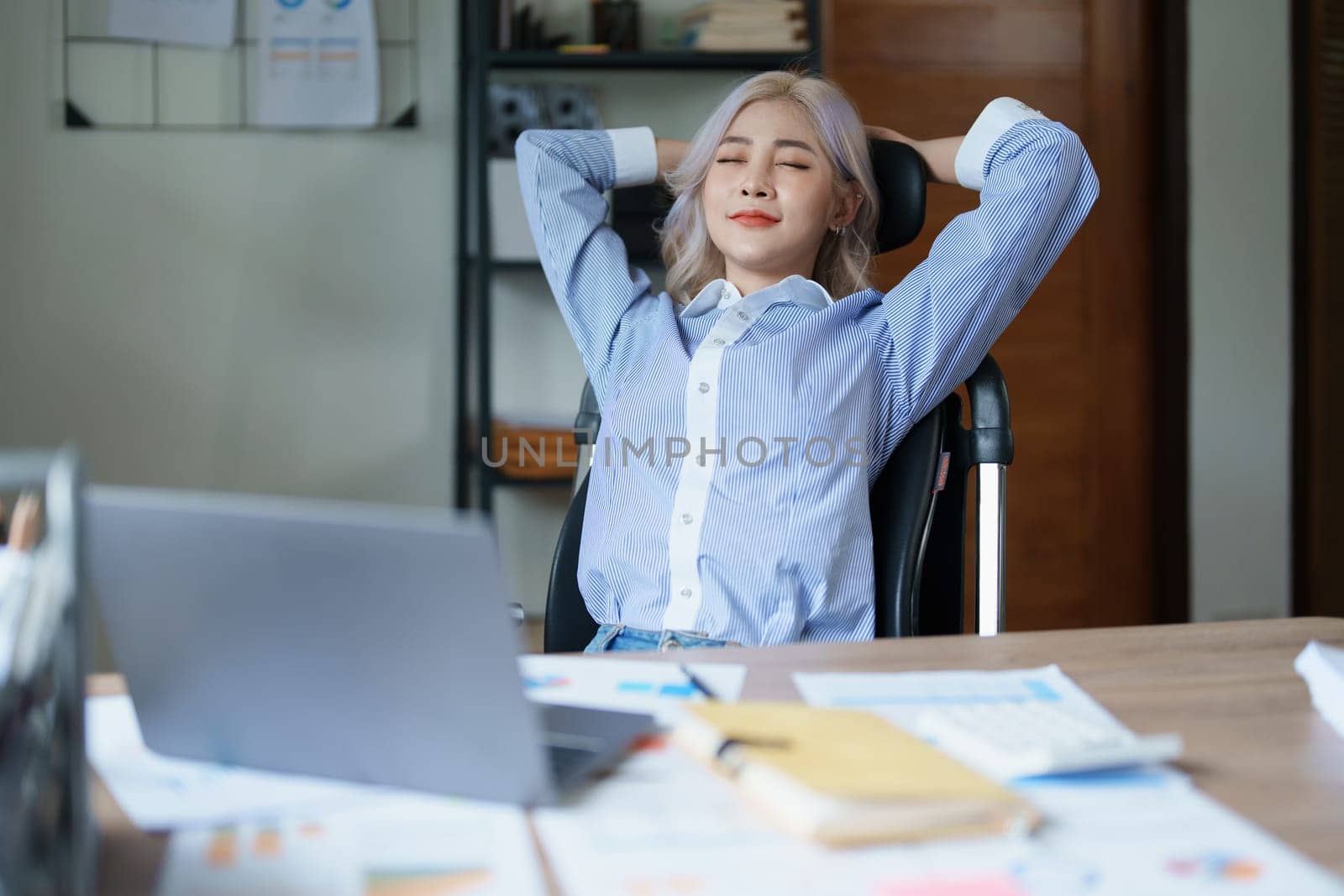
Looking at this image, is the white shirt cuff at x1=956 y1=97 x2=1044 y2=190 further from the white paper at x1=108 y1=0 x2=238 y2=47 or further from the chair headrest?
the white paper at x1=108 y1=0 x2=238 y2=47

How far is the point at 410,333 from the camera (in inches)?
116

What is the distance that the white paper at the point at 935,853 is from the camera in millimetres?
600

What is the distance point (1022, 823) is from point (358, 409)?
96.7 inches

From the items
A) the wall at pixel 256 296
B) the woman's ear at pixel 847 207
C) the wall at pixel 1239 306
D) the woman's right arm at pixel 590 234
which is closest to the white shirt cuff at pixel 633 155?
the woman's right arm at pixel 590 234

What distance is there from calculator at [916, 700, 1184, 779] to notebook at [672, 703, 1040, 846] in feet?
0.12

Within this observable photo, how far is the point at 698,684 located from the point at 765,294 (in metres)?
0.81

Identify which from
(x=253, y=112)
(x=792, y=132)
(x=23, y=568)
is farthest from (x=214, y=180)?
(x=23, y=568)

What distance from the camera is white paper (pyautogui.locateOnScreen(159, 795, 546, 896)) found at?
0.60 m

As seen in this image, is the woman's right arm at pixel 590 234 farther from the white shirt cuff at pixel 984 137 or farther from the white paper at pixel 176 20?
the white paper at pixel 176 20

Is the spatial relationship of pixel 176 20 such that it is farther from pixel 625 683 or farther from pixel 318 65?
pixel 625 683

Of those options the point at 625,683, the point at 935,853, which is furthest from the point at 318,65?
the point at 935,853

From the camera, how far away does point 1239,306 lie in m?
3.28

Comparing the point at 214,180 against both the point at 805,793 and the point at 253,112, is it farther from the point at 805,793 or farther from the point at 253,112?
the point at 805,793

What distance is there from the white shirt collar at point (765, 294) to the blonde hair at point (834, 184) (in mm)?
108
